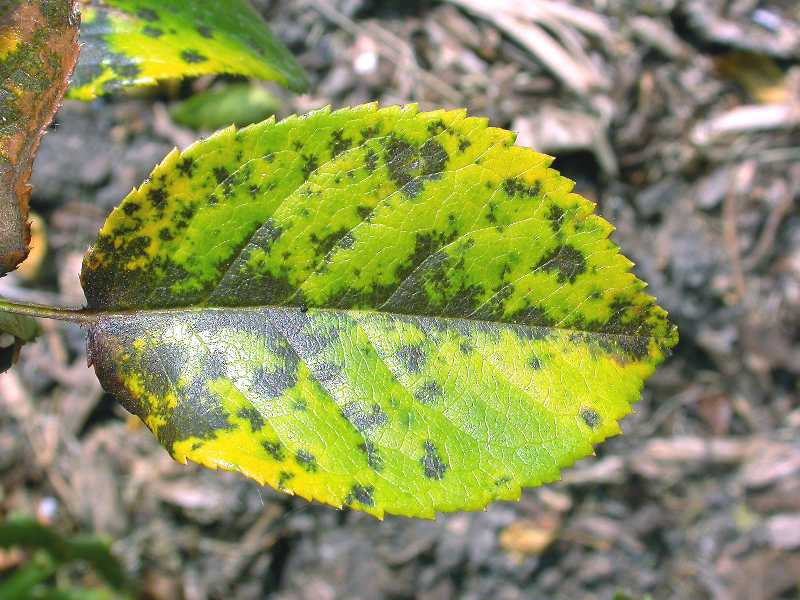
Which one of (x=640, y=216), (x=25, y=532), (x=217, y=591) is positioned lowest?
(x=217, y=591)

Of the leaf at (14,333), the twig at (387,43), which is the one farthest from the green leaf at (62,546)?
the twig at (387,43)

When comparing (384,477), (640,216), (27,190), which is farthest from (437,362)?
(640,216)

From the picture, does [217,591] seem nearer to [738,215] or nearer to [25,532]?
[25,532]

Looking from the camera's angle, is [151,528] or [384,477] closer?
[384,477]

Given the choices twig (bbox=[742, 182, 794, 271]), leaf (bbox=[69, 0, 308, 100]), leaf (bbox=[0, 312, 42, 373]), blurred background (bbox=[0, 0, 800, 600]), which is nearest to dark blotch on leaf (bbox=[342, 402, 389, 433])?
leaf (bbox=[0, 312, 42, 373])

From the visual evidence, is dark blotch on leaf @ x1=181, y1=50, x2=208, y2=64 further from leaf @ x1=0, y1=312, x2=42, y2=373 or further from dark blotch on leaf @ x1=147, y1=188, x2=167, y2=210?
leaf @ x1=0, y1=312, x2=42, y2=373

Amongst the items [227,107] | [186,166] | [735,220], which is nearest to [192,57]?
[186,166]
